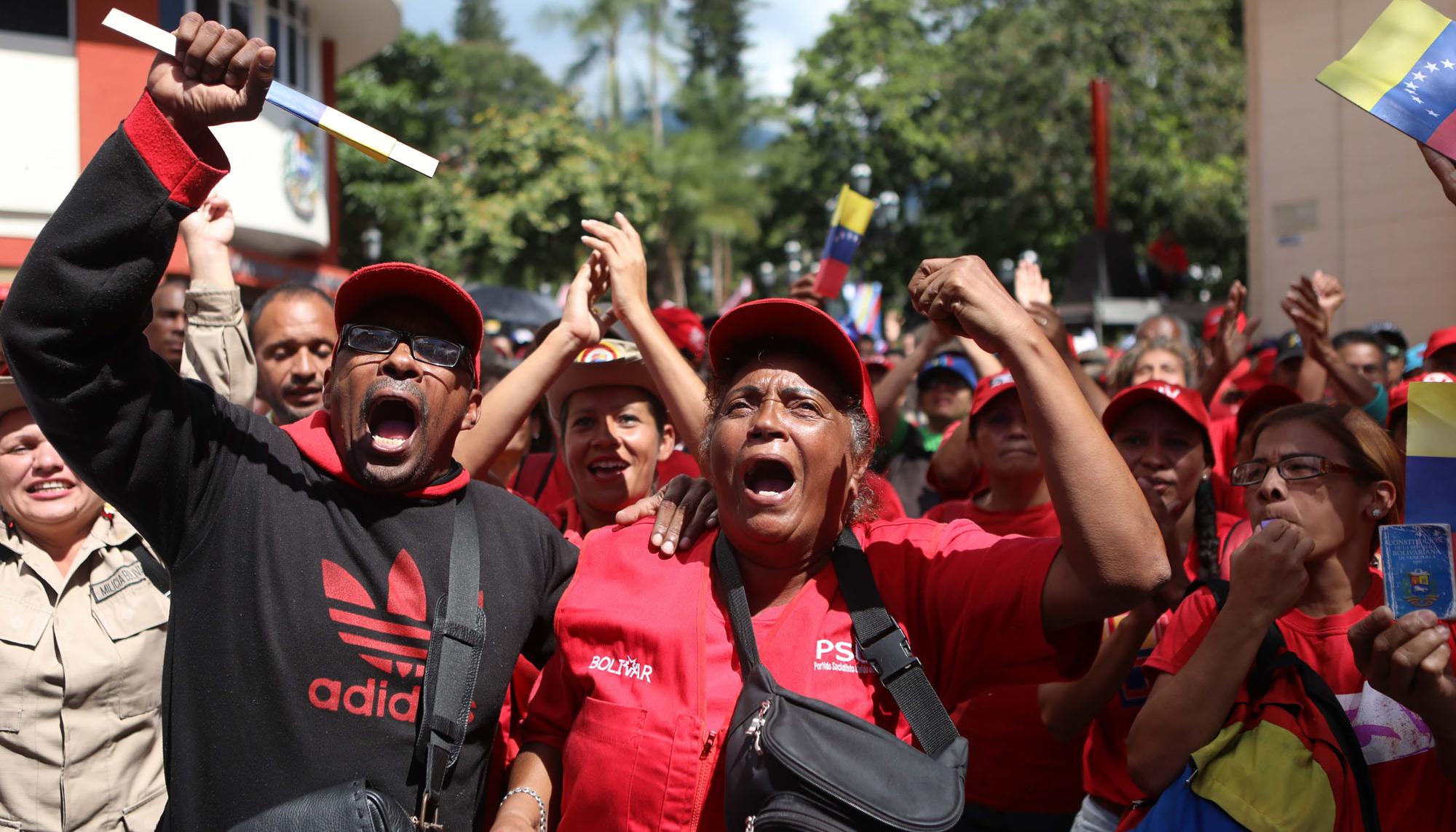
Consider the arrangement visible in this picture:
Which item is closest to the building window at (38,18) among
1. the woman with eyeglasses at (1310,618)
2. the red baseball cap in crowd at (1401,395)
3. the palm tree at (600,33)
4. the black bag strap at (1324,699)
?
the red baseball cap in crowd at (1401,395)

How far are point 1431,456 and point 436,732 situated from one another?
78.9 inches

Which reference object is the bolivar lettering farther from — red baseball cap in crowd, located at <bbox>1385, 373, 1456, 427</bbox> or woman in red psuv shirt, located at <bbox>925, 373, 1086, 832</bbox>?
red baseball cap in crowd, located at <bbox>1385, 373, 1456, 427</bbox>

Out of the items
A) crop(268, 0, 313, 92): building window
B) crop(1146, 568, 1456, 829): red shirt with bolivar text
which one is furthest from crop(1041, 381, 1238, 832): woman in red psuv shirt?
crop(268, 0, 313, 92): building window

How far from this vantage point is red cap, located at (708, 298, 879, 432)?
2346mm

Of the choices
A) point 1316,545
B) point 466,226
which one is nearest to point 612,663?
point 1316,545

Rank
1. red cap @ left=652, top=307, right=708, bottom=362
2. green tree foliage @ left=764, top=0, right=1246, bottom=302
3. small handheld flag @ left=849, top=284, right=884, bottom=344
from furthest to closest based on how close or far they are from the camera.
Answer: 1. green tree foliage @ left=764, top=0, right=1246, bottom=302
2. small handheld flag @ left=849, top=284, right=884, bottom=344
3. red cap @ left=652, top=307, right=708, bottom=362

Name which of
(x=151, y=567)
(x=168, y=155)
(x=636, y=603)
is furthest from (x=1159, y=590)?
(x=151, y=567)

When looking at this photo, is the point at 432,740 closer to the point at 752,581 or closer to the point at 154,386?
the point at 752,581

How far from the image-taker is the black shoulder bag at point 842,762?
1845mm

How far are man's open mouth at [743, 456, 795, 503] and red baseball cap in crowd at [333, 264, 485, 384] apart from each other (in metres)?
0.68

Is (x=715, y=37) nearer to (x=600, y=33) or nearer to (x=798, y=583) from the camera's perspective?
(x=600, y=33)

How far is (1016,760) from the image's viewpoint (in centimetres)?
322

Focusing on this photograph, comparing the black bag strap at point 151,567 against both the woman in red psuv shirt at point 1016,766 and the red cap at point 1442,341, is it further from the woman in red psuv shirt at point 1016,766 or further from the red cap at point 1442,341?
the red cap at point 1442,341

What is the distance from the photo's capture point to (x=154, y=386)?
84.8 inches
